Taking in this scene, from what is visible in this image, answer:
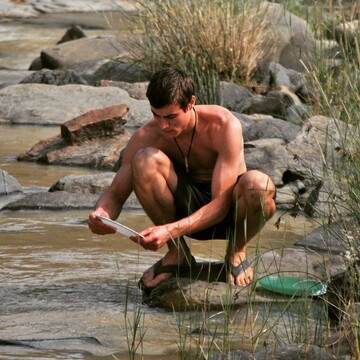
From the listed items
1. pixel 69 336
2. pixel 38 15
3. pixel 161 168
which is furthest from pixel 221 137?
pixel 38 15

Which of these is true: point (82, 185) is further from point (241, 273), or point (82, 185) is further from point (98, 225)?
point (98, 225)

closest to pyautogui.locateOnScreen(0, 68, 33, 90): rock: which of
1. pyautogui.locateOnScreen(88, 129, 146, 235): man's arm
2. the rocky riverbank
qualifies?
the rocky riverbank

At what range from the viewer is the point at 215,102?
1095 cm

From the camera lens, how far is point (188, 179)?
18.3ft

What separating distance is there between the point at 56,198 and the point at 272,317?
3190mm

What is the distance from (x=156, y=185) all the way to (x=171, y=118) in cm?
38

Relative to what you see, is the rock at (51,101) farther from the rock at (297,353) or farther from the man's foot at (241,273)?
the rock at (297,353)

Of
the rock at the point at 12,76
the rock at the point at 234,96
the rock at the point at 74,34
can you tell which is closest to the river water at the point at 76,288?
the rock at the point at 234,96

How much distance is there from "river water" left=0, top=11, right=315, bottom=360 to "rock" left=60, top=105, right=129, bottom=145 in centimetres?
92

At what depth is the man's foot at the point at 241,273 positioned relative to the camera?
17.8ft

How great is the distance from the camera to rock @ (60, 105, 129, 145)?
9.78 metres

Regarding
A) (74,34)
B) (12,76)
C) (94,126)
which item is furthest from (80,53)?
(94,126)

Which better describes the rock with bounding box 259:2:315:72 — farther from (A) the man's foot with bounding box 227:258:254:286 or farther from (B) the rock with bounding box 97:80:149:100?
(A) the man's foot with bounding box 227:258:254:286

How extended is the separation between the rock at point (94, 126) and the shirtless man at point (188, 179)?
4.24 metres
